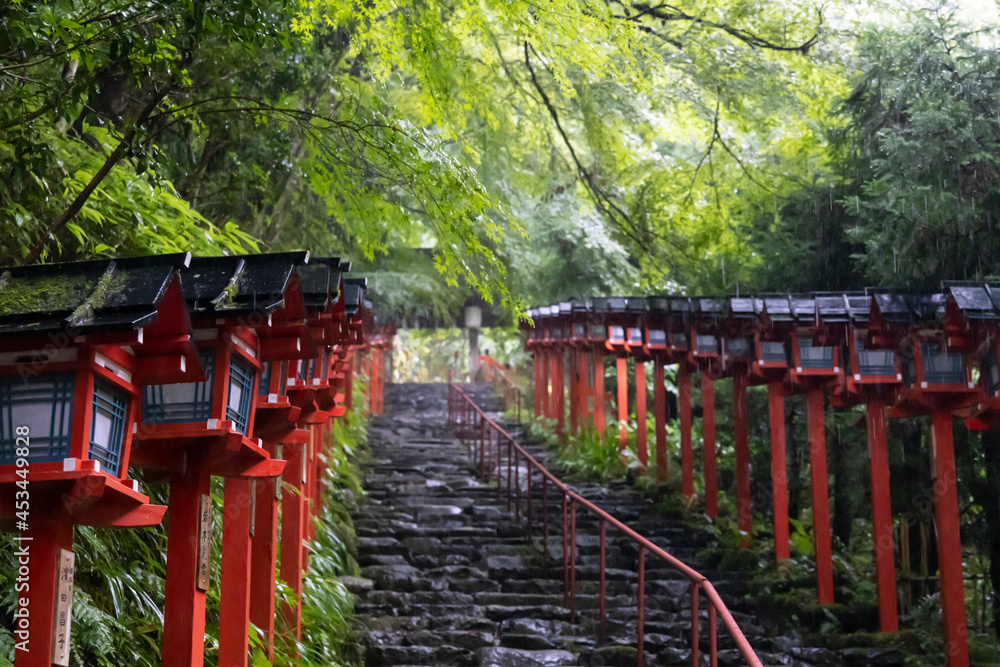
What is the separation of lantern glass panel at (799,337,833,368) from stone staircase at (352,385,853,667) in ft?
8.90

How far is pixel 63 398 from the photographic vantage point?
9.37 feet

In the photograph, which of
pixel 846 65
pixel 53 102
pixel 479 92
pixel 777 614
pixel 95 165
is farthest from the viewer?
pixel 846 65

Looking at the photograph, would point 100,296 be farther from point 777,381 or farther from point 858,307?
point 777,381

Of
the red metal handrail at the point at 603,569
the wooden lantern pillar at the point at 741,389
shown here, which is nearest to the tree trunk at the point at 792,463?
the wooden lantern pillar at the point at 741,389

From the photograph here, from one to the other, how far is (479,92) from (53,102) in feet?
13.2

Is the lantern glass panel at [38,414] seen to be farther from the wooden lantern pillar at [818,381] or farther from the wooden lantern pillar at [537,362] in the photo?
the wooden lantern pillar at [537,362]

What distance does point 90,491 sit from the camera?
2.87m

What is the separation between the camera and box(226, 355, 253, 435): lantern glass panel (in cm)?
388

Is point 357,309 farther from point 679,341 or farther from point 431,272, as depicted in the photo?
point 431,272

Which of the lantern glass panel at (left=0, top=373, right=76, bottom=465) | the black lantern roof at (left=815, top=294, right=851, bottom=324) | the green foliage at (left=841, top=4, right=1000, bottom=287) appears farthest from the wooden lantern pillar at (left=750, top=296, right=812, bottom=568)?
the lantern glass panel at (left=0, top=373, right=76, bottom=465)

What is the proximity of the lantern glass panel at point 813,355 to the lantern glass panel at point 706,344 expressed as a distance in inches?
78.4

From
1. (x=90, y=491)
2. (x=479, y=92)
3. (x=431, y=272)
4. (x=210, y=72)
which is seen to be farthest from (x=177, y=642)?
(x=431, y=272)

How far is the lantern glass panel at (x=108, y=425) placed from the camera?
2.93 meters

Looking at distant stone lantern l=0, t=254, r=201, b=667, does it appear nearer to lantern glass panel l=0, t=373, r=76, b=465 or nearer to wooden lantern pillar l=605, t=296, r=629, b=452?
lantern glass panel l=0, t=373, r=76, b=465
